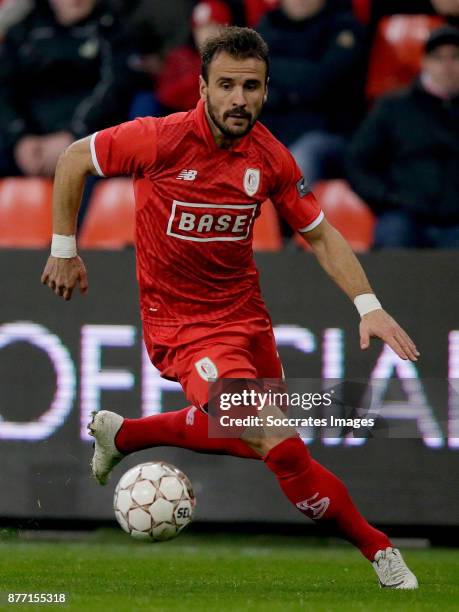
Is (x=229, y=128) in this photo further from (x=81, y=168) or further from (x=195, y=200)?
(x=81, y=168)

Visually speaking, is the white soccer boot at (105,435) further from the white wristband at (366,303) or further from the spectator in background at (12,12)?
the spectator in background at (12,12)

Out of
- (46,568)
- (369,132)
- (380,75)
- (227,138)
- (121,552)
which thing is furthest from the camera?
(380,75)

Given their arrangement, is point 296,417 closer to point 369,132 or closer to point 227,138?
point 227,138

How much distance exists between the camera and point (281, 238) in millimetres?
9297

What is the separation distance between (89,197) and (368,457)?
3.06 metres

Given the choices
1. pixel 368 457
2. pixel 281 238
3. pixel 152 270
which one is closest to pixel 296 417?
pixel 152 270

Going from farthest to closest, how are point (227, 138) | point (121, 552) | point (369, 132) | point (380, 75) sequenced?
point (380, 75), point (369, 132), point (121, 552), point (227, 138)

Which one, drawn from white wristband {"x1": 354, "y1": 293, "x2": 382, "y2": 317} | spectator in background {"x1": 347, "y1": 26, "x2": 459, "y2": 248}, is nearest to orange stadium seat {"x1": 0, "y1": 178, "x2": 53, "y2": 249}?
spectator in background {"x1": 347, "y1": 26, "x2": 459, "y2": 248}

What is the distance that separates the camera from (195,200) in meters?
5.80

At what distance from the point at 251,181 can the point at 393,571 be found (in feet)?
5.71

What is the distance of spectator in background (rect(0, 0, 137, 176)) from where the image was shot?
31.7 ft

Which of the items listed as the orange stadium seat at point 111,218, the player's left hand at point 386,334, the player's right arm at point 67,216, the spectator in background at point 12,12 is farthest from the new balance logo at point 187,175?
the spectator in background at point 12,12

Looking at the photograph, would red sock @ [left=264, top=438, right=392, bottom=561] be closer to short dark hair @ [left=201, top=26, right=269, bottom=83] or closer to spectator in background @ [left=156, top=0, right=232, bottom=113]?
short dark hair @ [left=201, top=26, right=269, bottom=83]

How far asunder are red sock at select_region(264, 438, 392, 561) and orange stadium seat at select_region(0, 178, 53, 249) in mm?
4379
